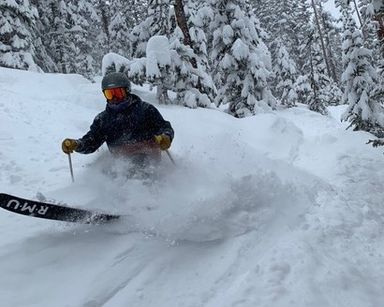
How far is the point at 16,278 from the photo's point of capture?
4.59 metres

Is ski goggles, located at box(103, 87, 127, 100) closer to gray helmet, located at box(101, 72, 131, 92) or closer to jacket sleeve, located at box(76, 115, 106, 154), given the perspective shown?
gray helmet, located at box(101, 72, 131, 92)

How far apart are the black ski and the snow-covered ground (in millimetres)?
146

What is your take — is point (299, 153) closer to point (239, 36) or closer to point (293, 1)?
point (239, 36)

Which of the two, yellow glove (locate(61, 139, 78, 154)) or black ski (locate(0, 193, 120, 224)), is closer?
black ski (locate(0, 193, 120, 224))

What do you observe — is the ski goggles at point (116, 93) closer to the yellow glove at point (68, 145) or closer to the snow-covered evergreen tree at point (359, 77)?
the yellow glove at point (68, 145)

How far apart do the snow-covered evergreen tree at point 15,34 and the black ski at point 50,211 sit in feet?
61.9

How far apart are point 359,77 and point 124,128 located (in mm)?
13151

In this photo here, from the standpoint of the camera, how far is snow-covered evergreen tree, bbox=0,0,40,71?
22.4m

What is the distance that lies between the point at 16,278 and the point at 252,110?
53.7 feet

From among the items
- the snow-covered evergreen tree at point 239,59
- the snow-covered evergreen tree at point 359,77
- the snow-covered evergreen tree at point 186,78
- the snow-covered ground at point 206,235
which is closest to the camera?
the snow-covered ground at point 206,235

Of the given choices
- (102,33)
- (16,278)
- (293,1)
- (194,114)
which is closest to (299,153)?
(194,114)

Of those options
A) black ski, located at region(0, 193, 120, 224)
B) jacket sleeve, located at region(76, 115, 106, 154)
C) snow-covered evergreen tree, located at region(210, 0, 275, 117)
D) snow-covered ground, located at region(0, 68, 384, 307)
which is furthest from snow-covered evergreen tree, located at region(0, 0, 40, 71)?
black ski, located at region(0, 193, 120, 224)

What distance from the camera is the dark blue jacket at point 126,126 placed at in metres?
6.77

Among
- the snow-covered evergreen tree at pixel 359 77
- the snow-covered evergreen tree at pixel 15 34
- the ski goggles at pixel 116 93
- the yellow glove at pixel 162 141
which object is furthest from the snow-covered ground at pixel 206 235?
the snow-covered evergreen tree at pixel 15 34
